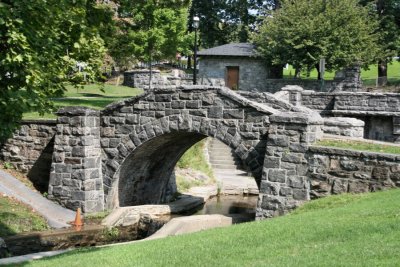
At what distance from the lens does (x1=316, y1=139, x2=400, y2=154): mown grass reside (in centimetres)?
1265

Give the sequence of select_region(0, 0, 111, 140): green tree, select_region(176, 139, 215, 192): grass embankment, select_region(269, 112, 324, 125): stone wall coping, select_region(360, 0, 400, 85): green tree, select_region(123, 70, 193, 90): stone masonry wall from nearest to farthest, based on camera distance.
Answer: select_region(0, 0, 111, 140): green tree → select_region(269, 112, 324, 125): stone wall coping → select_region(176, 139, 215, 192): grass embankment → select_region(360, 0, 400, 85): green tree → select_region(123, 70, 193, 90): stone masonry wall

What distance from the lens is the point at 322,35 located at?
32250 millimetres

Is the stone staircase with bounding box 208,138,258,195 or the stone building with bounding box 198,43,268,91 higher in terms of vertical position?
the stone building with bounding box 198,43,268,91

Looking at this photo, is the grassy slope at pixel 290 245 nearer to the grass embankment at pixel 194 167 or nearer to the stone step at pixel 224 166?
the grass embankment at pixel 194 167

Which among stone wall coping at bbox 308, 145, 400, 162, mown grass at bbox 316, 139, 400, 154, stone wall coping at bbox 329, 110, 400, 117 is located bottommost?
stone wall coping at bbox 308, 145, 400, 162

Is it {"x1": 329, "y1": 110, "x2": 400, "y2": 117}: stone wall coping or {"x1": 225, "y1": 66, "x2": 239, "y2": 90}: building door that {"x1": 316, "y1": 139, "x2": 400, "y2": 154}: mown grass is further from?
{"x1": 225, "y1": 66, "x2": 239, "y2": 90}: building door

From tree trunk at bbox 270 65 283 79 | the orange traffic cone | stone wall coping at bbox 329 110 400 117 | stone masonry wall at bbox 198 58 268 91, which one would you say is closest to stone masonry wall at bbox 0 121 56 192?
the orange traffic cone

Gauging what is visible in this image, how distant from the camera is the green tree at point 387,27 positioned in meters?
37.8

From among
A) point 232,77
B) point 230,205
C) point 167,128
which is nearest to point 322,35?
point 232,77

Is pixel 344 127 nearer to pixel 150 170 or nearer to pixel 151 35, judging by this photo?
pixel 150 170

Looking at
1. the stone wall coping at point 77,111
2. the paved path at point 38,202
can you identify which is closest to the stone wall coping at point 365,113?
the stone wall coping at point 77,111

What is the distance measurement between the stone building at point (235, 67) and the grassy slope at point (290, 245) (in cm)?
2737

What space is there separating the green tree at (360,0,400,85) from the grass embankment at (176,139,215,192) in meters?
16.3

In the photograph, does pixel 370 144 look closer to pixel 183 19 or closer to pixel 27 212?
pixel 27 212
